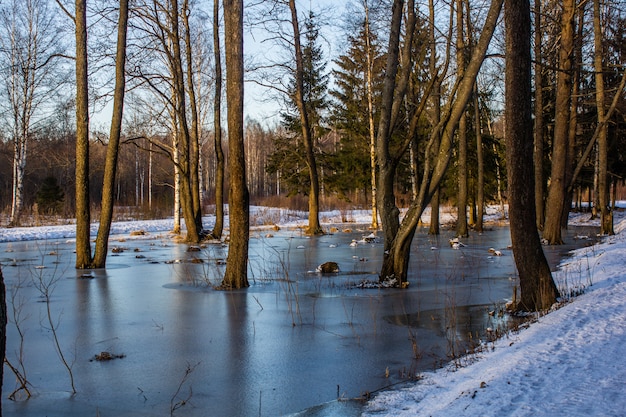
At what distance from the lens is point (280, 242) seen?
744 inches

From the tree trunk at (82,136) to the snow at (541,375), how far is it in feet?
30.9

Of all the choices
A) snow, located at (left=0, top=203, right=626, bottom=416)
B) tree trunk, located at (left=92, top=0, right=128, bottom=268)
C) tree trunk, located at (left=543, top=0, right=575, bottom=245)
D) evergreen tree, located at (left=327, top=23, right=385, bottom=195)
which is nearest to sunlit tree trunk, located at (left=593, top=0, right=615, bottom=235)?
tree trunk, located at (left=543, top=0, right=575, bottom=245)

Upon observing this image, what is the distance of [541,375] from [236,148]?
6.32 metres

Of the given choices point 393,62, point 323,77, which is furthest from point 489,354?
point 323,77

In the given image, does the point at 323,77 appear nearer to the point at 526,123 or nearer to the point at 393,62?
the point at 393,62

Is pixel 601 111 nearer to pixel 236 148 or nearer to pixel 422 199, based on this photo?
pixel 422 199

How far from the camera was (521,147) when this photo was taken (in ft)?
22.0

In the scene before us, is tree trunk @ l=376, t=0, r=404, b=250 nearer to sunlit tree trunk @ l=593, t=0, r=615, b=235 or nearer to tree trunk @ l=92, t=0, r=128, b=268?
tree trunk @ l=92, t=0, r=128, b=268

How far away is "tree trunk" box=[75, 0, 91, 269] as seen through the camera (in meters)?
11.9

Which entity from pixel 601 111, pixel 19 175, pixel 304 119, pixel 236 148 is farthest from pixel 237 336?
pixel 19 175

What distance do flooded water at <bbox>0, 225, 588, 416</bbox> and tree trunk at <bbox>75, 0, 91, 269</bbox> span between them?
97 cm

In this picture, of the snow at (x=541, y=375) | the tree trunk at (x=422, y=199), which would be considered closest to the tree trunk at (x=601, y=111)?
the tree trunk at (x=422, y=199)

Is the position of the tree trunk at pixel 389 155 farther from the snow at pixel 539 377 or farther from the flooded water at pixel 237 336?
the snow at pixel 539 377

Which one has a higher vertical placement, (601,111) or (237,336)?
(601,111)
